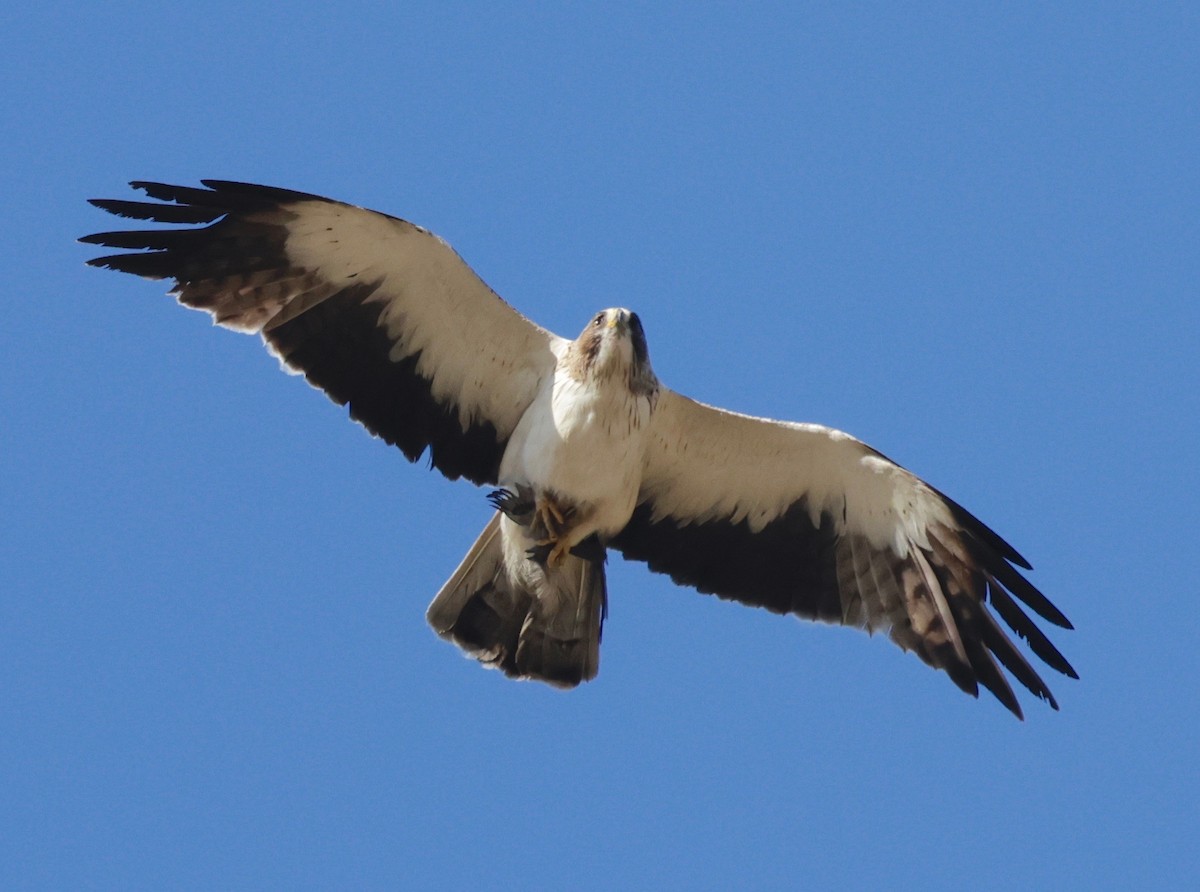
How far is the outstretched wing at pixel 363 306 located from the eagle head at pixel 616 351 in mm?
398

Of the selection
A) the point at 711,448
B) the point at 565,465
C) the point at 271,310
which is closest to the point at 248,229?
the point at 271,310

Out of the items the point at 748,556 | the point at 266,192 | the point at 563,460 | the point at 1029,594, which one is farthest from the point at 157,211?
the point at 1029,594

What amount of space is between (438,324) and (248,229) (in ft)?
3.72

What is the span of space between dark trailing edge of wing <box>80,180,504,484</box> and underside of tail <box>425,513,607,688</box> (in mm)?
589

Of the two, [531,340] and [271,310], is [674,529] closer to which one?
[531,340]

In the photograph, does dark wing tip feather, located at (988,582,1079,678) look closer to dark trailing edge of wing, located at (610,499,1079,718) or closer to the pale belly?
dark trailing edge of wing, located at (610,499,1079,718)

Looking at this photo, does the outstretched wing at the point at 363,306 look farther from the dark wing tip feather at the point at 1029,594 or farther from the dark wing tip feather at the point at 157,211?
the dark wing tip feather at the point at 1029,594

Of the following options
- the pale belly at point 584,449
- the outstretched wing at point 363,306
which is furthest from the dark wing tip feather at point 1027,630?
the outstretched wing at point 363,306

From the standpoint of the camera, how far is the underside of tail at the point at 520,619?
34.8 feet

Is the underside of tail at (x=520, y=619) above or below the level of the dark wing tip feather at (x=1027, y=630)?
below

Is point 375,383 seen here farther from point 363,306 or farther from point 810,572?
point 810,572

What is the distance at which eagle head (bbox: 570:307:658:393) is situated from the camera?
981cm

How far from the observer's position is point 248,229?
33.5 feet

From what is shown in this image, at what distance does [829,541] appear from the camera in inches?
428
